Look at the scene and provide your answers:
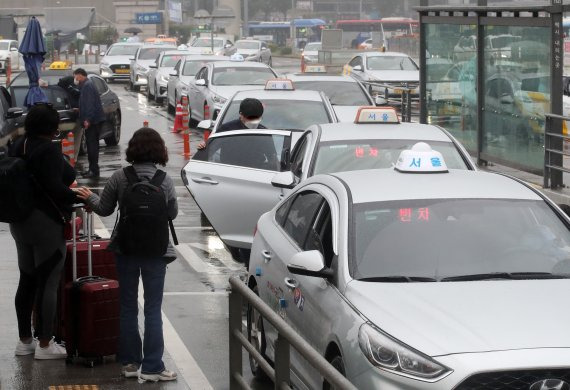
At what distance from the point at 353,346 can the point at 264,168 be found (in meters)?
6.80

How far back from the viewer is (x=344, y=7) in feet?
501

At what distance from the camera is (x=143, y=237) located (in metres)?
8.31

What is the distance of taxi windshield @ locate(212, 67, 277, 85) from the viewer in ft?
94.0

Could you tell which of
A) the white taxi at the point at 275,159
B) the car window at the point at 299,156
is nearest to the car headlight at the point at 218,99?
the white taxi at the point at 275,159

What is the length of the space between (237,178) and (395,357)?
6511 mm

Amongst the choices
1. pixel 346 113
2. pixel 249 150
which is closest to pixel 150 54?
pixel 346 113

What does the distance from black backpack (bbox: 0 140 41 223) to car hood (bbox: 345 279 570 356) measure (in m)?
2.96

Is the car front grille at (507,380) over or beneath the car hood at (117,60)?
beneath

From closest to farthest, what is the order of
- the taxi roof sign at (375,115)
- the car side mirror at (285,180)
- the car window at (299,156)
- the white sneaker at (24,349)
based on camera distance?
the white sneaker at (24,349) → the car side mirror at (285,180) → the car window at (299,156) → the taxi roof sign at (375,115)

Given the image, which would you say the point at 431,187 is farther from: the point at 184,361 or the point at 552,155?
the point at 552,155

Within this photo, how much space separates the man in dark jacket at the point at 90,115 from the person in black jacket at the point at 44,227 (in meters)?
11.4

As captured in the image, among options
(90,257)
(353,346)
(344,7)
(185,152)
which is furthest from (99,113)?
(344,7)

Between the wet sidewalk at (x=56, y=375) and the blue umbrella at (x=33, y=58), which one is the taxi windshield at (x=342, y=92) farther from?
the wet sidewalk at (x=56, y=375)

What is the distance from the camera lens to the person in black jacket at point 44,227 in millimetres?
9008
